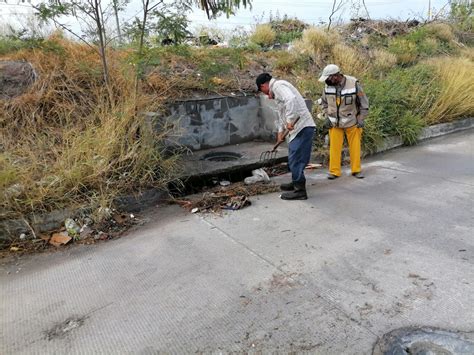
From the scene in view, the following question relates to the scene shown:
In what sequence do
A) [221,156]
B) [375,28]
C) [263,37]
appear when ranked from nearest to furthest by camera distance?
[221,156] < [263,37] < [375,28]

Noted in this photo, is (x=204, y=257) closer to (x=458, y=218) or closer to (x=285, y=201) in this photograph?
(x=285, y=201)

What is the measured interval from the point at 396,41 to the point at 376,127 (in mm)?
5497

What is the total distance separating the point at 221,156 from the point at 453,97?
5.04 metres

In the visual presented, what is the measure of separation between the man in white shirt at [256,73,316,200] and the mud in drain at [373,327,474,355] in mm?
2433

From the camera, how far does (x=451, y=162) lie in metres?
5.77

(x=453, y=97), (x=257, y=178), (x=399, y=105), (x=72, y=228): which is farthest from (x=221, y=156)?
(x=453, y=97)

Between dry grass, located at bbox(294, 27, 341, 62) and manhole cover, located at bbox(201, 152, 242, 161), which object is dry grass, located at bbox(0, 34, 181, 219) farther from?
dry grass, located at bbox(294, 27, 341, 62)

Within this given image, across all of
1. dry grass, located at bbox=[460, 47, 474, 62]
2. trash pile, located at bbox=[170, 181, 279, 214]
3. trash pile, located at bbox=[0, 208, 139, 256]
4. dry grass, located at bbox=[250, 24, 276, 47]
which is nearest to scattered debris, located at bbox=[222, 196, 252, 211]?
trash pile, located at bbox=[170, 181, 279, 214]

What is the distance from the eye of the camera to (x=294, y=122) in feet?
14.5

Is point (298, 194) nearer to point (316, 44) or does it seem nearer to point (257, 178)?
point (257, 178)

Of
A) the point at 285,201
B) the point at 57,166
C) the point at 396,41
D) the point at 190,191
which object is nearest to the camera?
the point at 57,166

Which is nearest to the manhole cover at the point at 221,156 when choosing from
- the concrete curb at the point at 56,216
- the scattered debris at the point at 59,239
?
the concrete curb at the point at 56,216

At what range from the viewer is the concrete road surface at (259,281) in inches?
95.8

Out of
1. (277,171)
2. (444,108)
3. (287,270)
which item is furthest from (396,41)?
(287,270)
